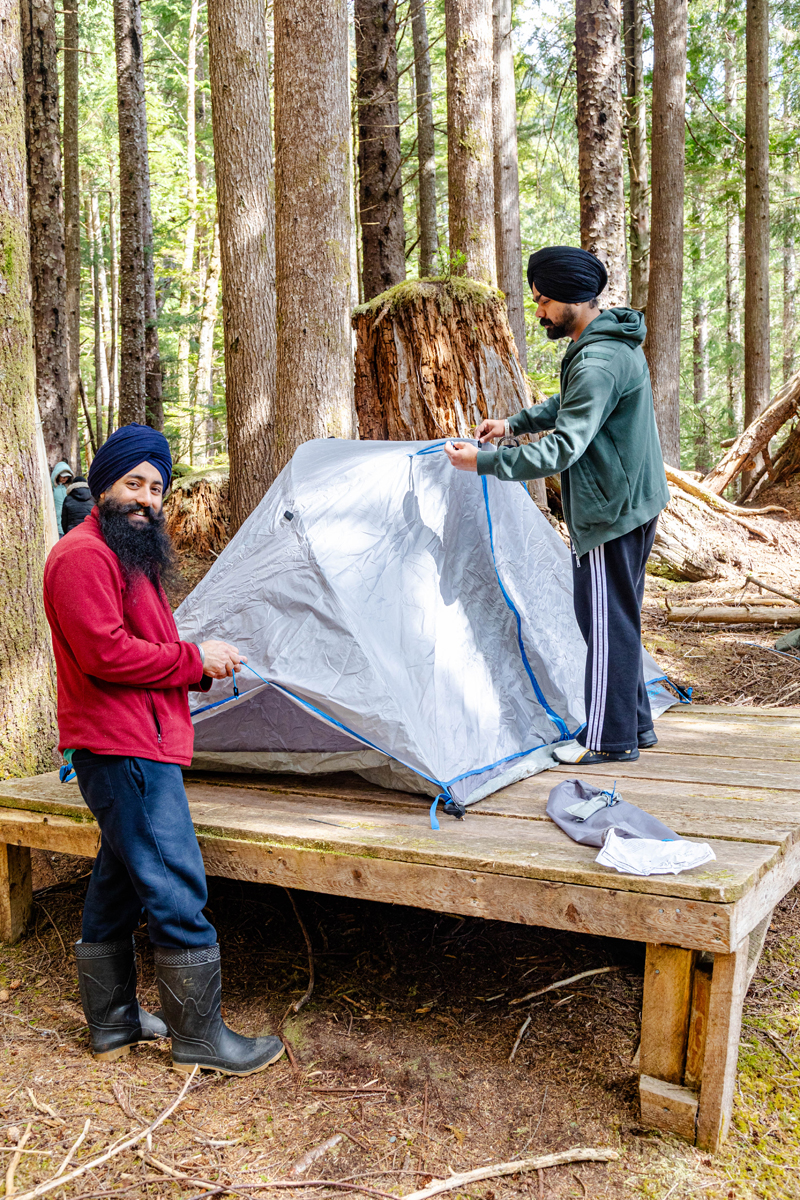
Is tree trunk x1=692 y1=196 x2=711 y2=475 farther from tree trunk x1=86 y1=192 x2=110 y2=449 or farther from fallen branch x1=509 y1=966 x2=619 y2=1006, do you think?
fallen branch x1=509 y1=966 x2=619 y2=1006

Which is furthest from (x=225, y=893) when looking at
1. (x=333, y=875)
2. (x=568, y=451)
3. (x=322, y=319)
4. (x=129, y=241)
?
(x=129, y=241)

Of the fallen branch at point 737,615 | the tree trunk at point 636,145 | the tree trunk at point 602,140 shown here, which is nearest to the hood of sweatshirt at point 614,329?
the fallen branch at point 737,615

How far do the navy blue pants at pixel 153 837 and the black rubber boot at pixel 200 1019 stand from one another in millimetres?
48

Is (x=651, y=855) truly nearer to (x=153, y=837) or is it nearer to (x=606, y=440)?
(x=153, y=837)

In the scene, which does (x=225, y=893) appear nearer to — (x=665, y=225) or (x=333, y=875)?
(x=333, y=875)

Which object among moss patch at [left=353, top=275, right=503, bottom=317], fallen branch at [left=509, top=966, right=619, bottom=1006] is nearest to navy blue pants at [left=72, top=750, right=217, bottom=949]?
fallen branch at [left=509, top=966, right=619, bottom=1006]

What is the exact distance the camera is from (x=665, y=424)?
8.91 metres

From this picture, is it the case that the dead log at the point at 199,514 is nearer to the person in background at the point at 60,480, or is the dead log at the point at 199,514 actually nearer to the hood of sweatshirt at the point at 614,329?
→ the person in background at the point at 60,480

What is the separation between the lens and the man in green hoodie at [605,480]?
9.66 ft

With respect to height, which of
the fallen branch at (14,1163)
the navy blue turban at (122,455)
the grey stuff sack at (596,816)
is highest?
the navy blue turban at (122,455)

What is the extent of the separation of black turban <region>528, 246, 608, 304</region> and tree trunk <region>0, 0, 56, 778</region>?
2.07m

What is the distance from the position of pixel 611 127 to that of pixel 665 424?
9.47ft

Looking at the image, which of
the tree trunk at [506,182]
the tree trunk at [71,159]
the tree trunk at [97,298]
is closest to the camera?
the tree trunk at [506,182]

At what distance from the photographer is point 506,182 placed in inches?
470
